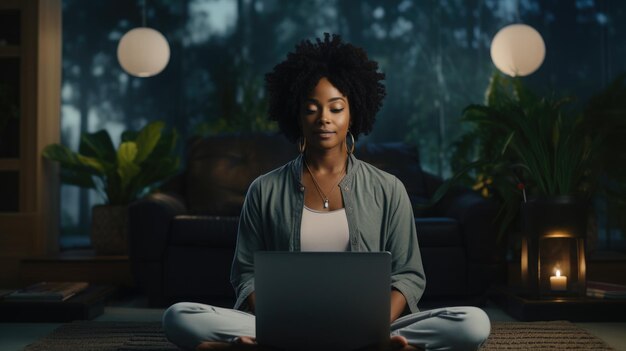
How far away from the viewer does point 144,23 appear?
7059 mm

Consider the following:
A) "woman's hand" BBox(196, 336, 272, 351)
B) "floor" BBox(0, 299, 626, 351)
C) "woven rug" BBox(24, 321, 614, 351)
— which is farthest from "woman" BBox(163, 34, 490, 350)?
"floor" BBox(0, 299, 626, 351)

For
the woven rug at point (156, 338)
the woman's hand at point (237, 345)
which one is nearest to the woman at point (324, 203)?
the woman's hand at point (237, 345)

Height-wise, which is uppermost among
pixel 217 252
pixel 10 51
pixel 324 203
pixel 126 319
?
pixel 10 51

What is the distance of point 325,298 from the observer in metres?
1.86

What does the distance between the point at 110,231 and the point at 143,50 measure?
4.53 feet

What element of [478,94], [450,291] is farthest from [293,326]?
[478,94]

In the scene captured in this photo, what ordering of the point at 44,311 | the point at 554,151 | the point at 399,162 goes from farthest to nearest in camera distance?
the point at 399,162 < the point at 554,151 < the point at 44,311

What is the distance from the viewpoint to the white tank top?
2.33 meters

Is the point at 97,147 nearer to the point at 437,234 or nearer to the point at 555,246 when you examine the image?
the point at 437,234

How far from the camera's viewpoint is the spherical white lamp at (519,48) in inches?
217

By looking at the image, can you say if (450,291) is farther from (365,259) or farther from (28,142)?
(28,142)

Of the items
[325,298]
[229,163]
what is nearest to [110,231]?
[229,163]

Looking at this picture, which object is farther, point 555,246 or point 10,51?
point 10,51

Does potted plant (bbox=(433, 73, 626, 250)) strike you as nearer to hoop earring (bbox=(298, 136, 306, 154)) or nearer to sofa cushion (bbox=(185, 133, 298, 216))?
sofa cushion (bbox=(185, 133, 298, 216))
